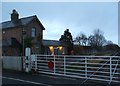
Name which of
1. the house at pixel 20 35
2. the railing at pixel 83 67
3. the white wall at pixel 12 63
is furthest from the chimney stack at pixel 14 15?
the railing at pixel 83 67

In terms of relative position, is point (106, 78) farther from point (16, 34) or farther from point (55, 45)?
point (55, 45)

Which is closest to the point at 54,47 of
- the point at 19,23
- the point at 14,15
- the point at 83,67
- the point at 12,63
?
the point at 19,23

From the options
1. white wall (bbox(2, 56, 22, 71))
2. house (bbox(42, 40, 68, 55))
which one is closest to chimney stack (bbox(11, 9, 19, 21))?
house (bbox(42, 40, 68, 55))

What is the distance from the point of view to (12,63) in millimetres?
24422

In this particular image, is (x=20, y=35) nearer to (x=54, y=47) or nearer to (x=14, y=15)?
(x=14, y=15)

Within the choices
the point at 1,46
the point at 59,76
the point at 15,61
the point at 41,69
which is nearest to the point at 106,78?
the point at 59,76

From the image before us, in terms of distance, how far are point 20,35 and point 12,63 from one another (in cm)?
2249

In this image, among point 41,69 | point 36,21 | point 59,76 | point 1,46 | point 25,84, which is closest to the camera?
point 25,84

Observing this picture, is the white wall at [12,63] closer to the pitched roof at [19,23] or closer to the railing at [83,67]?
the railing at [83,67]

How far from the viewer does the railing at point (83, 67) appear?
49.2 ft

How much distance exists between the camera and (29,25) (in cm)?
4731

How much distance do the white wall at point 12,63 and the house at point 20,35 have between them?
18.0m

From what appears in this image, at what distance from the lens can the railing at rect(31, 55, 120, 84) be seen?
14995 mm

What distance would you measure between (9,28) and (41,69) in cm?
2942
